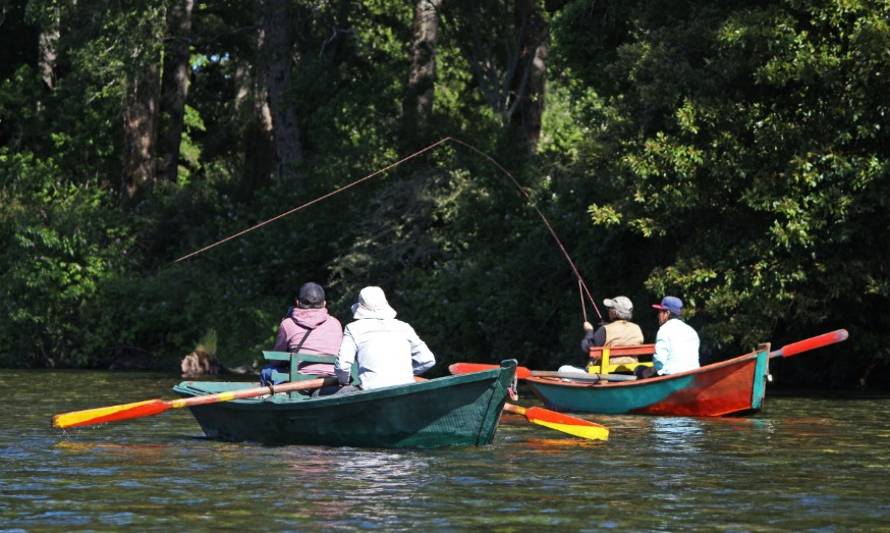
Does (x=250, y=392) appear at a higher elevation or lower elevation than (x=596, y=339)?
lower

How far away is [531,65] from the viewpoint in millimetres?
38094

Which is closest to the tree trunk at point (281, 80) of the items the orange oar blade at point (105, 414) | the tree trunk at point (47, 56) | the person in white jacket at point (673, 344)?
the tree trunk at point (47, 56)

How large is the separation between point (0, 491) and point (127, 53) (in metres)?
25.2

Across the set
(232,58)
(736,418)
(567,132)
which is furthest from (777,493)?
(232,58)

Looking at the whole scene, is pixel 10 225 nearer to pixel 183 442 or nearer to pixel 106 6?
pixel 106 6

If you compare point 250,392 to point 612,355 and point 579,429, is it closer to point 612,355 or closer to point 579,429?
point 579,429

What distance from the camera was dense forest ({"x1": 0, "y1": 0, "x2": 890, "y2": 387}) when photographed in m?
23.9

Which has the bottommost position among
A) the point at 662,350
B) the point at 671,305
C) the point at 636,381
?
the point at 636,381

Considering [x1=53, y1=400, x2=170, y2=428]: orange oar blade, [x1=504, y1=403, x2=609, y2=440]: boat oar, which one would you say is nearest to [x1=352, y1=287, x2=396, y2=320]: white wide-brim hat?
[x1=504, y1=403, x2=609, y2=440]: boat oar

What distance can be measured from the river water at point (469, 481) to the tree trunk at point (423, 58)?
62.2ft

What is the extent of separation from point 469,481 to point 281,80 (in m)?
26.6

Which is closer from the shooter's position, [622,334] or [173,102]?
[622,334]

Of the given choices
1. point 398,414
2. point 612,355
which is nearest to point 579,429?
point 398,414

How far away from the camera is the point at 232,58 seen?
47.7 metres
